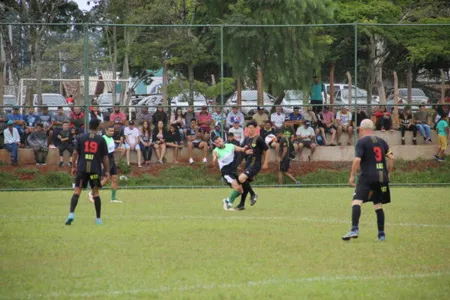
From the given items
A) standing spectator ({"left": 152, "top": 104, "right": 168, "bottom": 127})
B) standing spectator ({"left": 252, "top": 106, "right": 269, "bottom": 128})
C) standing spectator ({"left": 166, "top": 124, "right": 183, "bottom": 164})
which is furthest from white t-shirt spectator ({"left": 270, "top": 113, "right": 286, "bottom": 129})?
standing spectator ({"left": 152, "top": 104, "right": 168, "bottom": 127})

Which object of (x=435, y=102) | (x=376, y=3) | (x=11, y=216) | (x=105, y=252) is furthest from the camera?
(x=376, y=3)

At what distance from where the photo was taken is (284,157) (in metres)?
26.3

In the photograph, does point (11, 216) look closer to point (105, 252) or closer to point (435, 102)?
point (105, 252)

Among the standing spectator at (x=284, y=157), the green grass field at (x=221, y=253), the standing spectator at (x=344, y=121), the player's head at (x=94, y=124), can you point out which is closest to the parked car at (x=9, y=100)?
the green grass field at (x=221, y=253)

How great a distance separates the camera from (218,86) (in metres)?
26.4

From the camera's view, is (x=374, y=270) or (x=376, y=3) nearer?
(x=374, y=270)

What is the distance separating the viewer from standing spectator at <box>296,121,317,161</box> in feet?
87.5

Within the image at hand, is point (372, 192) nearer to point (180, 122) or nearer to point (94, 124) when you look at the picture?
point (94, 124)

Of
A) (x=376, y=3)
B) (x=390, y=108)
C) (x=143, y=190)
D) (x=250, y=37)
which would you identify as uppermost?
(x=376, y=3)

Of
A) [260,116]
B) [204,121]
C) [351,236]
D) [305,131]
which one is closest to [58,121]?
[204,121]

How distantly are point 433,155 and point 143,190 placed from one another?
29.8 feet

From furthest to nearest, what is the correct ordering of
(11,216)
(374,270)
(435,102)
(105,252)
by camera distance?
(435,102), (11,216), (105,252), (374,270)

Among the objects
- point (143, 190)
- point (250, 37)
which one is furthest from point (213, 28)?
point (143, 190)

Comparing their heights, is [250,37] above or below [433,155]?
above
